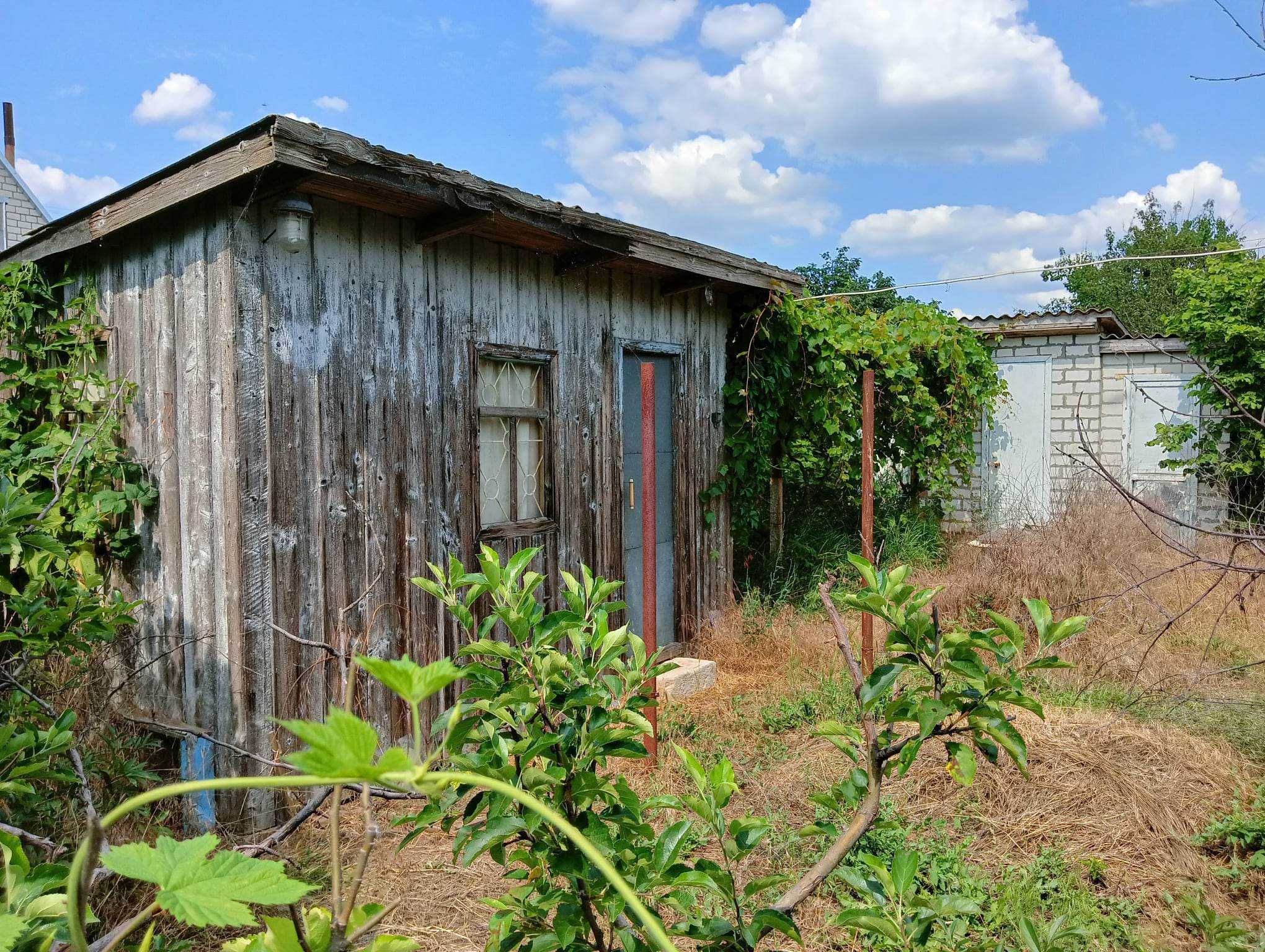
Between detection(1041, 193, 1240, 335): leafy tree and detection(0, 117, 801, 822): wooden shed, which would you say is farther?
detection(1041, 193, 1240, 335): leafy tree

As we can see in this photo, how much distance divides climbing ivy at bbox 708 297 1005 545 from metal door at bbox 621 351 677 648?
64cm

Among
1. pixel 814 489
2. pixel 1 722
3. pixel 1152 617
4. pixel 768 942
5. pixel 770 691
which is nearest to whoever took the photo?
pixel 1 722

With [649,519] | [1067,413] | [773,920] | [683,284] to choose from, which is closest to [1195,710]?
[649,519]

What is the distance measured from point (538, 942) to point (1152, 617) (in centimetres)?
585

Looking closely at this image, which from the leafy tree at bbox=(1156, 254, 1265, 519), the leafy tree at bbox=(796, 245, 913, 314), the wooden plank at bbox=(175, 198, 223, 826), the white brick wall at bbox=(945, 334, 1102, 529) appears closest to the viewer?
the wooden plank at bbox=(175, 198, 223, 826)

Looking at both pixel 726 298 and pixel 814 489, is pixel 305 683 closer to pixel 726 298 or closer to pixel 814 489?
pixel 726 298

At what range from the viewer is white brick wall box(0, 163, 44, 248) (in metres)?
15.7

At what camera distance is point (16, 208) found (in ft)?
52.6

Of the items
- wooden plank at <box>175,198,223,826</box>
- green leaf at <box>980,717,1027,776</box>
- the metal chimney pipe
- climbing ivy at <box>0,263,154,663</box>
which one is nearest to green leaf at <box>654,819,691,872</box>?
green leaf at <box>980,717,1027,776</box>

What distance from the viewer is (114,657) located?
4316 mm

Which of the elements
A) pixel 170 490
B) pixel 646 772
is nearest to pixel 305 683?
pixel 170 490

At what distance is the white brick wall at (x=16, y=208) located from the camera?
1573cm

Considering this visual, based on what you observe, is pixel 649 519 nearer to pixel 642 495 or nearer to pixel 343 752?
pixel 642 495

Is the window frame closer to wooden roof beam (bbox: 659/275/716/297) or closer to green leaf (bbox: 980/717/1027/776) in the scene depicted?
wooden roof beam (bbox: 659/275/716/297)
